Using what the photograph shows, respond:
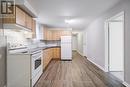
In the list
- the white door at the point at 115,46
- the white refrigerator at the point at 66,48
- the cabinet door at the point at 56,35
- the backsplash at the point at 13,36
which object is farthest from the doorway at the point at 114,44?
the cabinet door at the point at 56,35

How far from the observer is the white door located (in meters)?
5.83

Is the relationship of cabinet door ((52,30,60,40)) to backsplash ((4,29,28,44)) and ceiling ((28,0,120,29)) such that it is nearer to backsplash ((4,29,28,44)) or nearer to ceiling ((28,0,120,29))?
ceiling ((28,0,120,29))

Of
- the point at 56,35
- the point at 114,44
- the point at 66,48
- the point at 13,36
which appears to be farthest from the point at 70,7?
the point at 56,35

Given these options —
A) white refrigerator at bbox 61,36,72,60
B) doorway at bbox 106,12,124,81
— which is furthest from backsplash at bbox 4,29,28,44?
white refrigerator at bbox 61,36,72,60

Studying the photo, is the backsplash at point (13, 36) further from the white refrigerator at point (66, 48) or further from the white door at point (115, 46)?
the white refrigerator at point (66, 48)

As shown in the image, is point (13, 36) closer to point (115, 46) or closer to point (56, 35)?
point (115, 46)

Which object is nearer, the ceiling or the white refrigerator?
the ceiling

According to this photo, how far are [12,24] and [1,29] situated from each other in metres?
0.29

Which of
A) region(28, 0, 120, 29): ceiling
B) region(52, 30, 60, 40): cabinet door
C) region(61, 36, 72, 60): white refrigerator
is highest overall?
region(28, 0, 120, 29): ceiling

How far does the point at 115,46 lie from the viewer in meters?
5.87

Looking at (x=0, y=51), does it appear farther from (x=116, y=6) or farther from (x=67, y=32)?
(x=67, y=32)

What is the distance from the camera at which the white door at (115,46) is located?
5828mm

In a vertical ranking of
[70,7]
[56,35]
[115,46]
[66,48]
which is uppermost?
[70,7]

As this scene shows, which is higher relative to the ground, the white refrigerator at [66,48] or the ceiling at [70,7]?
the ceiling at [70,7]
